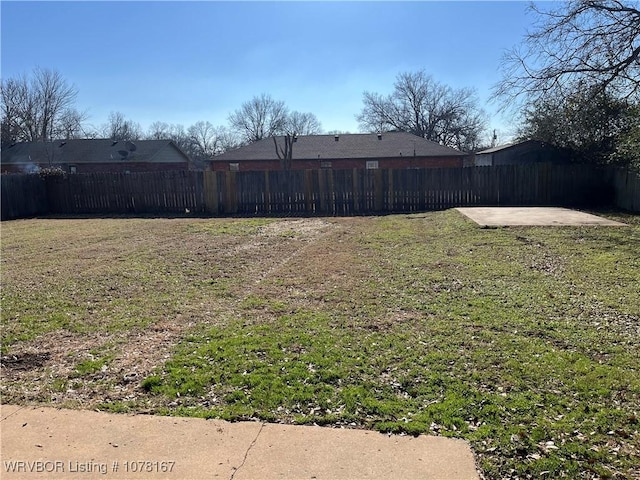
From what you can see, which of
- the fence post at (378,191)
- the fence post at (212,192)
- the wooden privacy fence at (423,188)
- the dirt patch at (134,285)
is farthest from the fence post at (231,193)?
the fence post at (378,191)

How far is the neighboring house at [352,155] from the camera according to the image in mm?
29609

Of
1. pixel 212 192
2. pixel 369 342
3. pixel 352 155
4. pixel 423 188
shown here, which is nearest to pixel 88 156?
pixel 352 155

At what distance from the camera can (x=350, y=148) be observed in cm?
3056

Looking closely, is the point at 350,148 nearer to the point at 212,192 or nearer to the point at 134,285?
the point at 212,192

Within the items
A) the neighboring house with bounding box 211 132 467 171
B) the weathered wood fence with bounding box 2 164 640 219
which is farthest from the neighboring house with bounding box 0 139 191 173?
the weathered wood fence with bounding box 2 164 640 219

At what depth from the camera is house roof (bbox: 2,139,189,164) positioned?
123 feet

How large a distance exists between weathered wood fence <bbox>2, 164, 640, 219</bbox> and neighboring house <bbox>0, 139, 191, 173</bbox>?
73.9ft

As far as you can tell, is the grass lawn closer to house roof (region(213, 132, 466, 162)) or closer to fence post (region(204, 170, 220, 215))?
fence post (region(204, 170, 220, 215))

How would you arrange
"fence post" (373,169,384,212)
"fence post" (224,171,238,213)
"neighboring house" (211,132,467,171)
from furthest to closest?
"neighboring house" (211,132,467,171) < "fence post" (224,171,238,213) < "fence post" (373,169,384,212)

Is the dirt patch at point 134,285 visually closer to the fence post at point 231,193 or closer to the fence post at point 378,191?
the fence post at point 378,191

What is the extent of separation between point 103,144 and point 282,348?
137ft

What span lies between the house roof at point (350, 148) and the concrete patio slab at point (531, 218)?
1667 centimetres

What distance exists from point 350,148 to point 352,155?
3.27 feet

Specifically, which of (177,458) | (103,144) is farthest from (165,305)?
(103,144)
